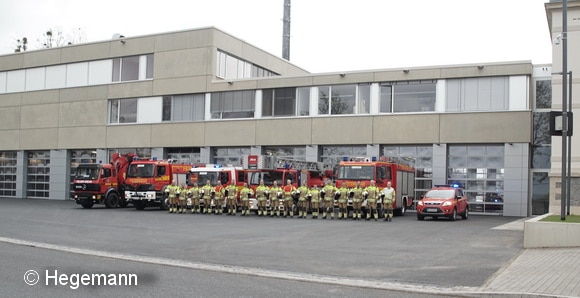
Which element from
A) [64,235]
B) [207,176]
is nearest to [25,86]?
[207,176]

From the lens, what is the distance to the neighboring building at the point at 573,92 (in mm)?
22328

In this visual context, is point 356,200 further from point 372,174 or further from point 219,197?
point 219,197

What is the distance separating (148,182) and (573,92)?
71.0ft

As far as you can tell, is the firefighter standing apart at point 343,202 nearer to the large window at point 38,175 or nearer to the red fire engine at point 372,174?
the red fire engine at point 372,174

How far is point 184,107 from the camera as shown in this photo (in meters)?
42.3

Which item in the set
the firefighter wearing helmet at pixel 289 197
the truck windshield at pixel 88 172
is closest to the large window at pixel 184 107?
the truck windshield at pixel 88 172

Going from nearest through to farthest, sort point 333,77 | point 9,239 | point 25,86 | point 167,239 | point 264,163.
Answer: point 9,239, point 167,239, point 264,163, point 333,77, point 25,86

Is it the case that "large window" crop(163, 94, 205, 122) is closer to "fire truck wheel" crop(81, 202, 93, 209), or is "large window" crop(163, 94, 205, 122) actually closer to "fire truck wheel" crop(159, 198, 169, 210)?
"fire truck wheel" crop(159, 198, 169, 210)

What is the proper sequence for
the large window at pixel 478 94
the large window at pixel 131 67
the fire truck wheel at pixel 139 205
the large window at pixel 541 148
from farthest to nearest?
1. the large window at pixel 131 67
2. the fire truck wheel at pixel 139 205
3. the large window at pixel 478 94
4. the large window at pixel 541 148

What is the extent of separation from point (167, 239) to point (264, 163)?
14.1 m

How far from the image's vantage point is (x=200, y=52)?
135 ft

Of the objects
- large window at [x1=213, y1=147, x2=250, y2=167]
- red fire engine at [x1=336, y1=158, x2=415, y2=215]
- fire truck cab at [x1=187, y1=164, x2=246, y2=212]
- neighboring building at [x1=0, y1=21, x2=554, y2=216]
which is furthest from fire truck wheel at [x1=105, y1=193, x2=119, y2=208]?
red fire engine at [x1=336, y1=158, x2=415, y2=215]

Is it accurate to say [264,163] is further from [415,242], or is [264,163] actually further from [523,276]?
[523,276]

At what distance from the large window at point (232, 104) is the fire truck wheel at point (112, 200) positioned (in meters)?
9.36
